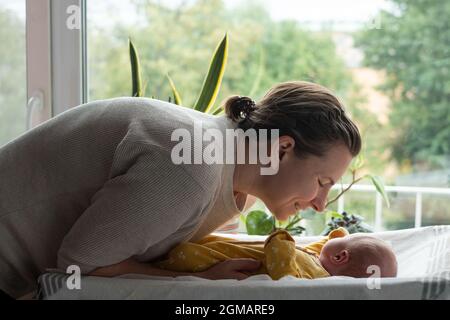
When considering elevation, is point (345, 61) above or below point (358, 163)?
above

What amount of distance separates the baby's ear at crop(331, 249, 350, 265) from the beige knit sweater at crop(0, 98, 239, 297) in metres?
0.31

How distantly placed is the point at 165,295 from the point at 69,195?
0.29 m

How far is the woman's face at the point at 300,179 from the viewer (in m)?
1.47

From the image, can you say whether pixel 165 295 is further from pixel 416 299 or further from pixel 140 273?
pixel 416 299

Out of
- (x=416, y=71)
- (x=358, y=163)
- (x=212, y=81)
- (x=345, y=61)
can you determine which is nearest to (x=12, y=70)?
(x=212, y=81)

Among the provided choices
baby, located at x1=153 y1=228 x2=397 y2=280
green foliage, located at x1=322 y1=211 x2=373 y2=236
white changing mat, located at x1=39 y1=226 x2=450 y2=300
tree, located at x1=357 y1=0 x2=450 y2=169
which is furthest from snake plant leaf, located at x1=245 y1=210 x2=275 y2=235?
tree, located at x1=357 y1=0 x2=450 y2=169

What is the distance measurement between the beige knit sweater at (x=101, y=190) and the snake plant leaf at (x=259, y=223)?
70cm

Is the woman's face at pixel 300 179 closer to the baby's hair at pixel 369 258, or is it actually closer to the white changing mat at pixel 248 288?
the baby's hair at pixel 369 258

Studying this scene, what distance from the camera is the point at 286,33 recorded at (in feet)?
12.1

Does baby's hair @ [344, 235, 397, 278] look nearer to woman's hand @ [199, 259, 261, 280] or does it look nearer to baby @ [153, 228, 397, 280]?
baby @ [153, 228, 397, 280]

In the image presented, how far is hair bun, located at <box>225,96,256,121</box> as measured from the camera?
4.91 ft

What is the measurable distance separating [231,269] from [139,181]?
0.33 metres

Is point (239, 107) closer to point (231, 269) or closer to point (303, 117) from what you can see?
point (303, 117)

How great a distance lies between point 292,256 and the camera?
148 centimetres
